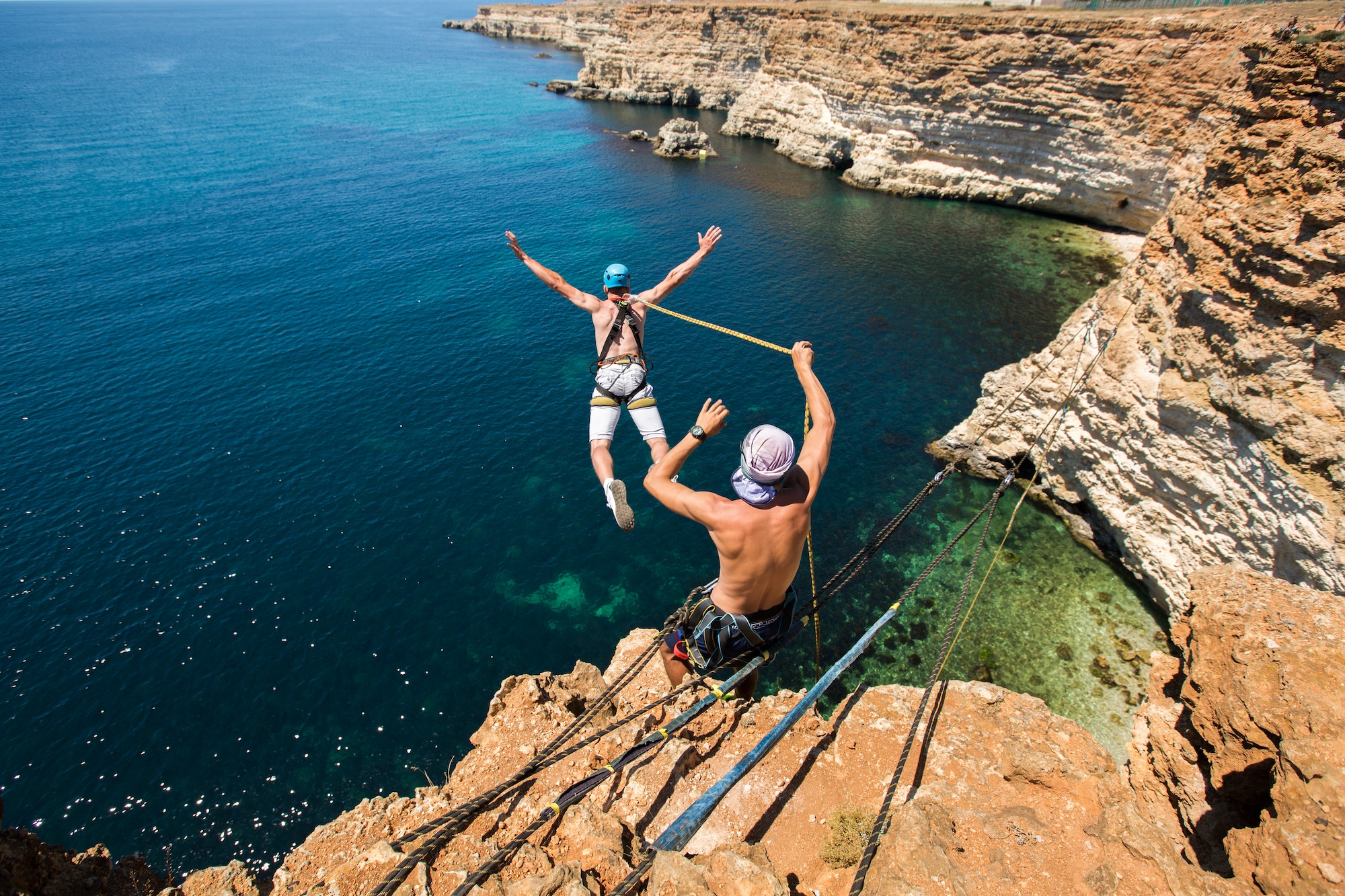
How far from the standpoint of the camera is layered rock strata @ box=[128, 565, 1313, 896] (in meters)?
5.38

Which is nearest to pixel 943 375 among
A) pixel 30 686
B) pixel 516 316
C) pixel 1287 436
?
pixel 1287 436

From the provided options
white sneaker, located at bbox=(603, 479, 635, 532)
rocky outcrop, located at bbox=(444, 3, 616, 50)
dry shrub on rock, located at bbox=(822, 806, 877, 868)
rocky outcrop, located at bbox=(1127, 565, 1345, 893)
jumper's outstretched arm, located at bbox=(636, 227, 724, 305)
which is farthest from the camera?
rocky outcrop, located at bbox=(444, 3, 616, 50)

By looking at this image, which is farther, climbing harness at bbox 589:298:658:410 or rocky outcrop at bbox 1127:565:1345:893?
climbing harness at bbox 589:298:658:410

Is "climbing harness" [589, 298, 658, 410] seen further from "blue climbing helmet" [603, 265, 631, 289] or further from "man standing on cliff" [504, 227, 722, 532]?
"blue climbing helmet" [603, 265, 631, 289]

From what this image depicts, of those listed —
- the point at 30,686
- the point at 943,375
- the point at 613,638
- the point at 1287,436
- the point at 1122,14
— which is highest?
→ the point at 1122,14

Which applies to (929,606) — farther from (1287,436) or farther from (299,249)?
(299,249)

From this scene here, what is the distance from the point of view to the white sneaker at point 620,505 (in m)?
9.37

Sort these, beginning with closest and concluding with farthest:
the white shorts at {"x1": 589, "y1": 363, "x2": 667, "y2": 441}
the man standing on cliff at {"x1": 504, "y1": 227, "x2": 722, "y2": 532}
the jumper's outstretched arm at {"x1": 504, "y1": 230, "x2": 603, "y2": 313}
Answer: the jumper's outstretched arm at {"x1": 504, "y1": 230, "x2": 603, "y2": 313} → the man standing on cliff at {"x1": 504, "y1": 227, "x2": 722, "y2": 532} → the white shorts at {"x1": 589, "y1": 363, "x2": 667, "y2": 441}

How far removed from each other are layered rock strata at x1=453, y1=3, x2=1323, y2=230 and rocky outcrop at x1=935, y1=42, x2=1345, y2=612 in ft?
74.7

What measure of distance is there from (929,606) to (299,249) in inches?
1902

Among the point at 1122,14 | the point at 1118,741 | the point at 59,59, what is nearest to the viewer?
the point at 1118,741

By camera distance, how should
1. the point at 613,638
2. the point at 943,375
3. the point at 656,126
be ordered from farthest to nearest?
the point at 656,126 < the point at 943,375 < the point at 613,638

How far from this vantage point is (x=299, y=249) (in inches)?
1757

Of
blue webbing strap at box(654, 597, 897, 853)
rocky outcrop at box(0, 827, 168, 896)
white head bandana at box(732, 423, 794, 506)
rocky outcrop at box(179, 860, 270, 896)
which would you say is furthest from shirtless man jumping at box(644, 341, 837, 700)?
rocky outcrop at box(0, 827, 168, 896)
